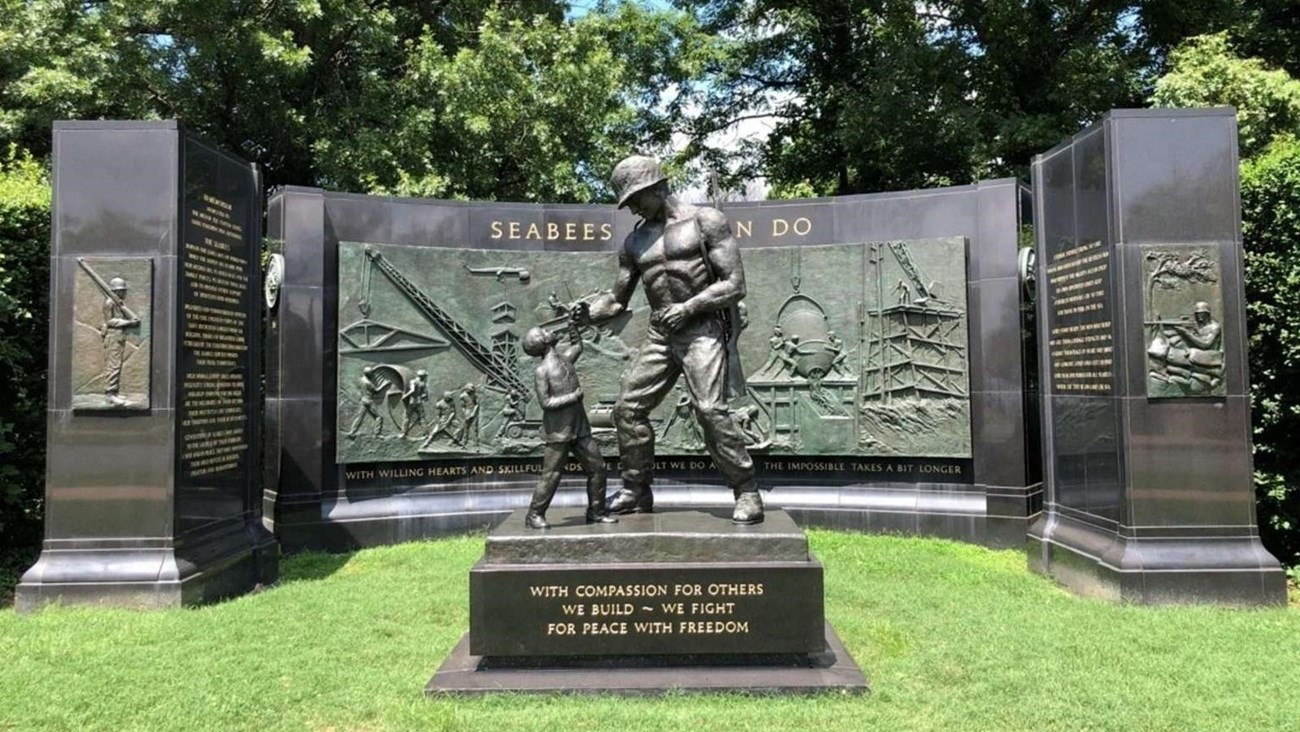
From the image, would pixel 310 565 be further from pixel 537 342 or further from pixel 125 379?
pixel 537 342

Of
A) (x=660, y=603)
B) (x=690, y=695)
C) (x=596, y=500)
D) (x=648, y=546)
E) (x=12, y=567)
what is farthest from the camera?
(x=12, y=567)

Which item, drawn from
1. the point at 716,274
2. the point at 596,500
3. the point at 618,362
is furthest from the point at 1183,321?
the point at 618,362

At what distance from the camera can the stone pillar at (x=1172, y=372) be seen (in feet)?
25.3

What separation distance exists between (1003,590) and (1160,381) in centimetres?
249

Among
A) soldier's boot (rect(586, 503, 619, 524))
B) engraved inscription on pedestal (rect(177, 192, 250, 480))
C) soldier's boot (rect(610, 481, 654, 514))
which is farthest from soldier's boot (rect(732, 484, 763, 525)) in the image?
engraved inscription on pedestal (rect(177, 192, 250, 480))

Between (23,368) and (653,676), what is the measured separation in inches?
339

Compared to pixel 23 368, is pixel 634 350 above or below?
above

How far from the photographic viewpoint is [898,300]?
435 inches

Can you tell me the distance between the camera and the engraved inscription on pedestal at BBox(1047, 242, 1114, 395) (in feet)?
27.0

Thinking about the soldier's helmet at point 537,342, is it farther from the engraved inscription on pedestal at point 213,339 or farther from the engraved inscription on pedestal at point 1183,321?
the engraved inscription on pedestal at point 1183,321

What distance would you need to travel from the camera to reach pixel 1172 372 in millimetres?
7852

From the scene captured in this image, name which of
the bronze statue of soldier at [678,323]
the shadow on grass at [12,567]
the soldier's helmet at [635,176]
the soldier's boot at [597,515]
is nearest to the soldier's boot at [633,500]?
the bronze statue of soldier at [678,323]

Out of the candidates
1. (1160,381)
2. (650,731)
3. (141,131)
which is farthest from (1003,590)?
(141,131)

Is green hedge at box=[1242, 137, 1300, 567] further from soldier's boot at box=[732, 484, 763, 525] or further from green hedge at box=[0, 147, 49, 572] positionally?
green hedge at box=[0, 147, 49, 572]
